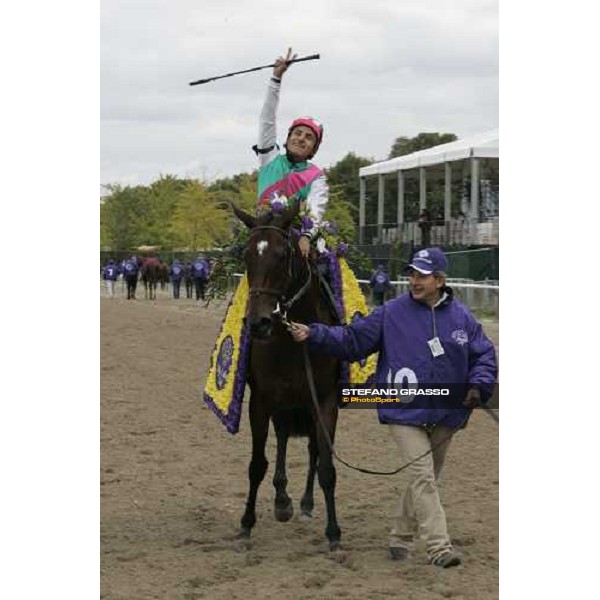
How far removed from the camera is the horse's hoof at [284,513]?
23.8ft

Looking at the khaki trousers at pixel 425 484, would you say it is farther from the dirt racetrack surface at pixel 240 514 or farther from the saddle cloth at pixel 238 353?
the saddle cloth at pixel 238 353

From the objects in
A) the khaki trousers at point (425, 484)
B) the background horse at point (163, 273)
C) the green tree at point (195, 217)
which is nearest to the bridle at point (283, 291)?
the khaki trousers at point (425, 484)

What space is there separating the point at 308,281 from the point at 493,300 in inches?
477

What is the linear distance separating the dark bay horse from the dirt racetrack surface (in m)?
0.37

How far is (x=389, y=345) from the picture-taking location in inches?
242

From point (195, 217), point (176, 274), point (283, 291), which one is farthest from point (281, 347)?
point (176, 274)

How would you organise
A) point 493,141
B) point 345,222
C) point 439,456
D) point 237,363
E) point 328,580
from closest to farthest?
point 328,580
point 439,456
point 237,363
point 345,222
point 493,141

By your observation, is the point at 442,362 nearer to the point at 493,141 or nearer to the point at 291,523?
→ the point at 291,523

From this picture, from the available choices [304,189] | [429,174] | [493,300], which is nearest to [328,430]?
[304,189]

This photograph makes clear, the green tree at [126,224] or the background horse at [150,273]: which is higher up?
the green tree at [126,224]

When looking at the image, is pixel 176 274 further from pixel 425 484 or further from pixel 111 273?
Answer: pixel 425 484

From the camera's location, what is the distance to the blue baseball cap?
6.03 metres

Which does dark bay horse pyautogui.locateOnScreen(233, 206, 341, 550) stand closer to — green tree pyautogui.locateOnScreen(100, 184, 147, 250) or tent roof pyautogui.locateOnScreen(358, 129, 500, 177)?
tent roof pyautogui.locateOnScreen(358, 129, 500, 177)

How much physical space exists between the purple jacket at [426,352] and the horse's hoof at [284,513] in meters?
1.44
